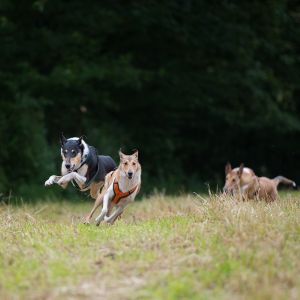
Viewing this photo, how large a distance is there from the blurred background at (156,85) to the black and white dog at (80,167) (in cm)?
907

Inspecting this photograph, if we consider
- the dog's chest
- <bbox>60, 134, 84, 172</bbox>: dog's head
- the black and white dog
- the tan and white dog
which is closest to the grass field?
the tan and white dog

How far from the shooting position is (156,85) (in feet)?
92.2

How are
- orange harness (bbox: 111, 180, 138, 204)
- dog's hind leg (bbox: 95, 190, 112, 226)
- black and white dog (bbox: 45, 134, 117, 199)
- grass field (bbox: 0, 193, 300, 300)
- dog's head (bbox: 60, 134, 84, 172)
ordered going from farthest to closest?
dog's head (bbox: 60, 134, 84, 172), black and white dog (bbox: 45, 134, 117, 199), orange harness (bbox: 111, 180, 138, 204), dog's hind leg (bbox: 95, 190, 112, 226), grass field (bbox: 0, 193, 300, 300)

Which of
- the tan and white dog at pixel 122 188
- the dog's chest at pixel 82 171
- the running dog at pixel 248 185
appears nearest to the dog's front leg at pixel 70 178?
Answer: the dog's chest at pixel 82 171

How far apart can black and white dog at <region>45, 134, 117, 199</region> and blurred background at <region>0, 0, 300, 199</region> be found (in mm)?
9072

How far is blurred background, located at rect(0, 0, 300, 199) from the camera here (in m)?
23.4

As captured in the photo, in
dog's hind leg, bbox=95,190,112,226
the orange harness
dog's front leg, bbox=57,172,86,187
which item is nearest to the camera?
dog's hind leg, bbox=95,190,112,226

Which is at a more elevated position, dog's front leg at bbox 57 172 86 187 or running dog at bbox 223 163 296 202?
dog's front leg at bbox 57 172 86 187

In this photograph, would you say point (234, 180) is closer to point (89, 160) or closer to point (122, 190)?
point (89, 160)

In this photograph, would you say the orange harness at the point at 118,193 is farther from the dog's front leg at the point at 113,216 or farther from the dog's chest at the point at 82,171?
the dog's chest at the point at 82,171

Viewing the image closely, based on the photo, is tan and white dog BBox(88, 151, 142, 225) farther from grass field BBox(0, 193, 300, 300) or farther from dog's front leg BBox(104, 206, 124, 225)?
grass field BBox(0, 193, 300, 300)

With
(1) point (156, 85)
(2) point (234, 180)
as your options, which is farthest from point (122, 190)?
(1) point (156, 85)

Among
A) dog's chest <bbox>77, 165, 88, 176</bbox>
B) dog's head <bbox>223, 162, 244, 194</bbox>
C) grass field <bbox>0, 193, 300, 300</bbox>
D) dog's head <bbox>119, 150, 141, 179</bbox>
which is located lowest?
dog's head <bbox>223, 162, 244, 194</bbox>

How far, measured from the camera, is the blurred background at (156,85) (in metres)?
23.4
